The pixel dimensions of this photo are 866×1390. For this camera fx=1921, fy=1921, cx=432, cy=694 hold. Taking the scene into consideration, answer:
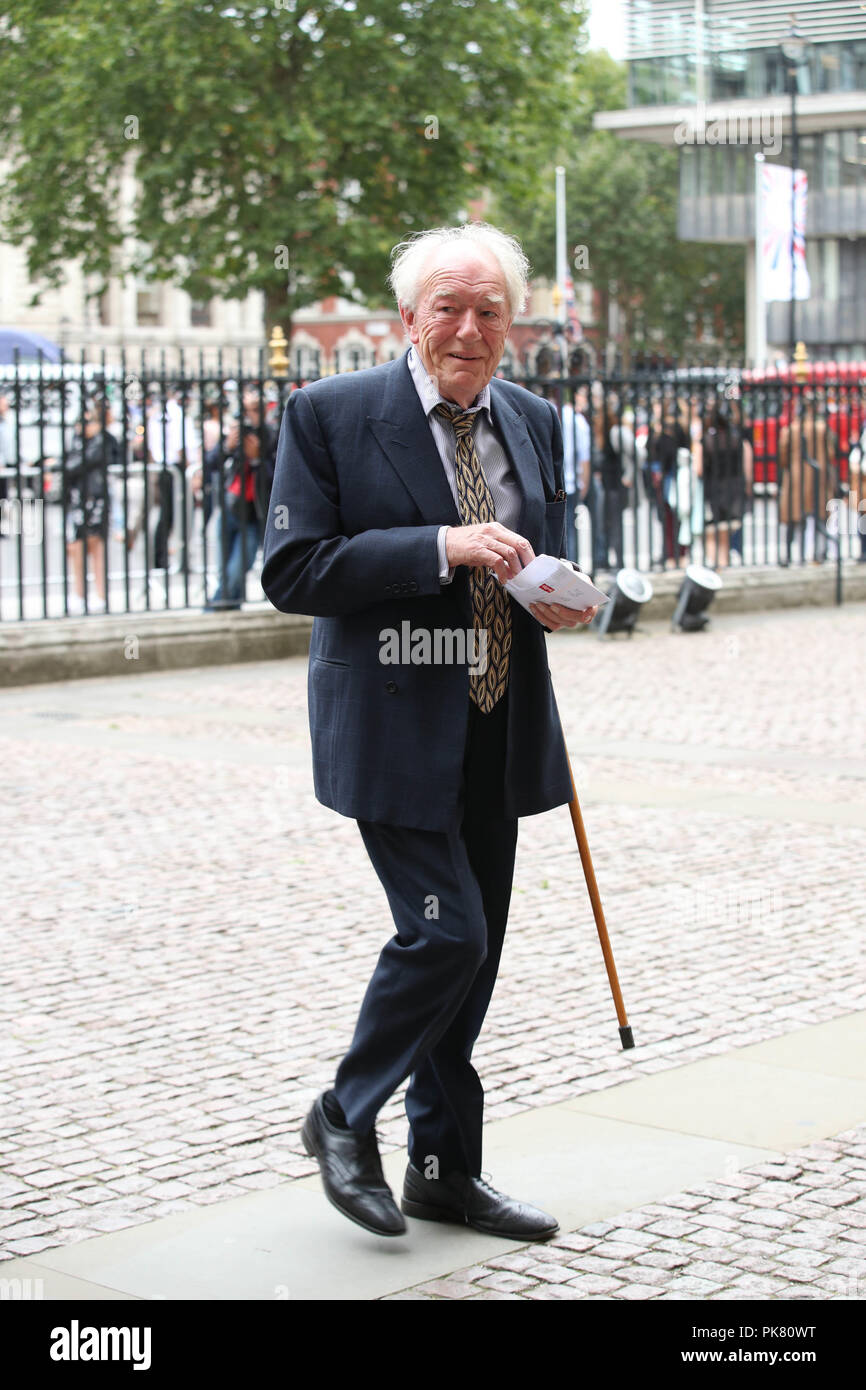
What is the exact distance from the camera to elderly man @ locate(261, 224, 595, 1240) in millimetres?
3441

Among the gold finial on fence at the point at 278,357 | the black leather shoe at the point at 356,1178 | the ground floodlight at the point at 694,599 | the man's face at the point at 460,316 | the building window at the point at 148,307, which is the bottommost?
the black leather shoe at the point at 356,1178

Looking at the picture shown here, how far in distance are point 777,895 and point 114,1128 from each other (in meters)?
3.02

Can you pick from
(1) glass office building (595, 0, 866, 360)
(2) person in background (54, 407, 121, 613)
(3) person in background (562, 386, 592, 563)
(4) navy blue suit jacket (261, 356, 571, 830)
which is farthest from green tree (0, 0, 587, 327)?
(4) navy blue suit jacket (261, 356, 571, 830)

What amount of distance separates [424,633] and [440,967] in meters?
0.61

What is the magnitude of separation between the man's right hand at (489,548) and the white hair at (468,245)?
0.43m

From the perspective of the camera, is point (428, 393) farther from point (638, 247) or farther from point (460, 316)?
point (638, 247)

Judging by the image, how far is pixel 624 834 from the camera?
7.87 meters

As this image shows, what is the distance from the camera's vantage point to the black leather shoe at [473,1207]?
366cm

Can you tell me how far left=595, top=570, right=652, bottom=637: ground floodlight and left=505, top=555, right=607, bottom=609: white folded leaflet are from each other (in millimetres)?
11962

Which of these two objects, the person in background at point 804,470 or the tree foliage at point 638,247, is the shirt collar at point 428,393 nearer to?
the person in background at point 804,470

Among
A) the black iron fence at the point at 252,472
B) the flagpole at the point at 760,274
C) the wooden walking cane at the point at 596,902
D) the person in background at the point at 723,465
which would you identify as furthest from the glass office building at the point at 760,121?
the wooden walking cane at the point at 596,902

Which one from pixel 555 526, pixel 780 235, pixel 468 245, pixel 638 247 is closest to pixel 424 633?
pixel 555 526

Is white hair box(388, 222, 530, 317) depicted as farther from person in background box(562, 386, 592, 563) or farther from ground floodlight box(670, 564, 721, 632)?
ground floodlight box(670, 564, 721, 632)
